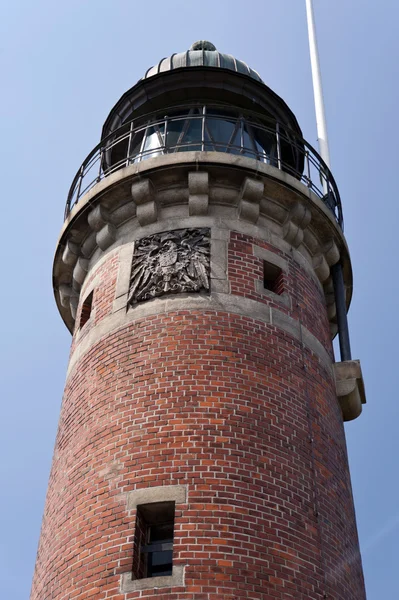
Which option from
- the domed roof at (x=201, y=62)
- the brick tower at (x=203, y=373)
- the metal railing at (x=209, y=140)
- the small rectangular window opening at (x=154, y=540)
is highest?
the domed roof at (x=201, y=62)

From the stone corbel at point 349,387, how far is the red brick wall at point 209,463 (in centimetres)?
59

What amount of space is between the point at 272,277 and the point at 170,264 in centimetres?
177

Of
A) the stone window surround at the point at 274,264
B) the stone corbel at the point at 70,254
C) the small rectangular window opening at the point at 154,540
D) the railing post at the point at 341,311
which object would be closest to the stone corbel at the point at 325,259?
the railing post at the point at 341,311

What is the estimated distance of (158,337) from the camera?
441 inches

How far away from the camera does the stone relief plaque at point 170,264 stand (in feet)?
38.4

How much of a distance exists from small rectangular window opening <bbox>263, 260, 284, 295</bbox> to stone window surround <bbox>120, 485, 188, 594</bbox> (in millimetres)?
4117

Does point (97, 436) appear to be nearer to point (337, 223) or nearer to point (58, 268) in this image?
point (58, 268)

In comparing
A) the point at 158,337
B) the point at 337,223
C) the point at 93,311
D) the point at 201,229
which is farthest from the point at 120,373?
the point at 337,223

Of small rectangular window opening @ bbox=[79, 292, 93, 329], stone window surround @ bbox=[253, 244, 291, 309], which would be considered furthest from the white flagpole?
small rectangular window opening @ bbox=[79, 292, 93, 329]

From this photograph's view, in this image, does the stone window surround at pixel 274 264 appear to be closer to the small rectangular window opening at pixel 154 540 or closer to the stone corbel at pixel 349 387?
the stone corbel at pixel 349 387

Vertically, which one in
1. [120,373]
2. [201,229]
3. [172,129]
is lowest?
[120,373]

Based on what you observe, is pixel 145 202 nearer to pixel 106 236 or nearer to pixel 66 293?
pixel 106 236

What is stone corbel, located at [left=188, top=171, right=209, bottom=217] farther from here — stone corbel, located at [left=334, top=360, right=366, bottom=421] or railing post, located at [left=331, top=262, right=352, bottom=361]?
stone corbel, located at [left=334, top=360, right=366, bottom=421]

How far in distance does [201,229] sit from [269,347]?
2344 millimetres
